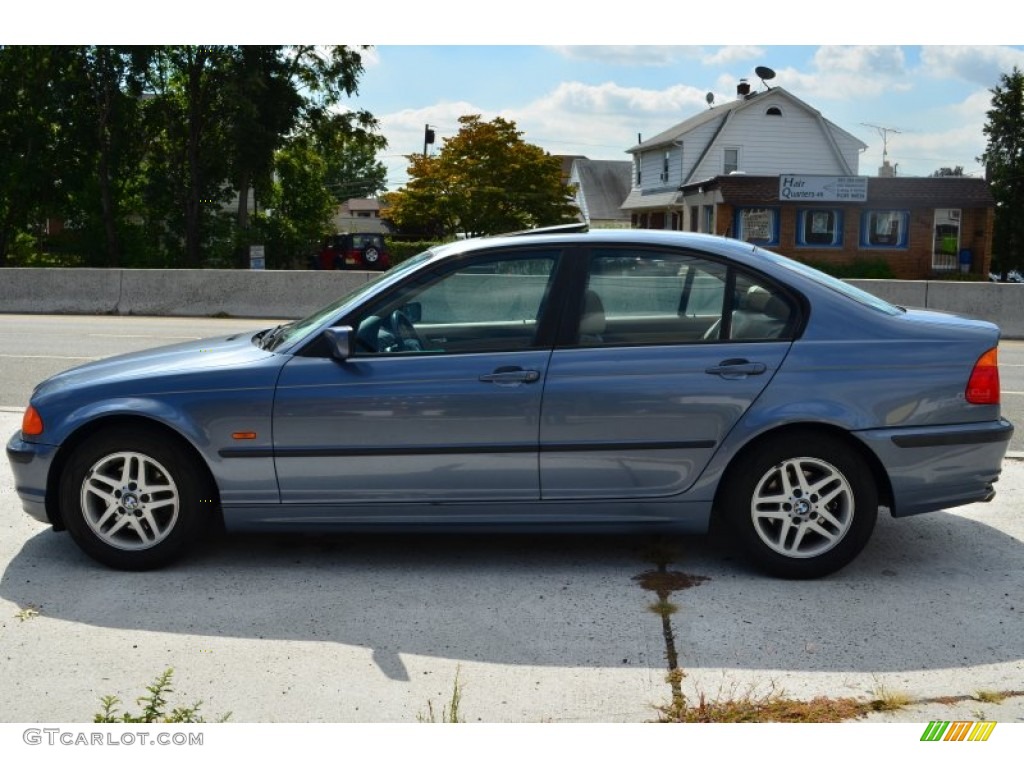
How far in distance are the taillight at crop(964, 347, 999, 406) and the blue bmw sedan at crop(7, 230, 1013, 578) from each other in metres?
0.01

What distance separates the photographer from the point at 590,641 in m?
4.45

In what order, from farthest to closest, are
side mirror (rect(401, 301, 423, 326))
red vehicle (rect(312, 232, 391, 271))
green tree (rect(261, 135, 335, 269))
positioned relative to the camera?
1. red vehicle (rect(312, 232, 391, 271))
2. green tree (rect(261, 135, 335, 269))
3. side mirror (rect(401, 301, 423, 326))

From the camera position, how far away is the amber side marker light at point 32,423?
531 cm

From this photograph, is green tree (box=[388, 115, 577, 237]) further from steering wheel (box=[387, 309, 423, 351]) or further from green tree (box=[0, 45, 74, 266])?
steering wheel (box=[387, 309, 423, 351])

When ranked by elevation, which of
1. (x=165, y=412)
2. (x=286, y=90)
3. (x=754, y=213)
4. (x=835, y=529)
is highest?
(x=286, y=90)

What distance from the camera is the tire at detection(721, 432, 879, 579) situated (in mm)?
5082

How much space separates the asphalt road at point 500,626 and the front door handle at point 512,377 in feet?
2.88

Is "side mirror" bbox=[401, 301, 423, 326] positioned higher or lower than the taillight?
higher

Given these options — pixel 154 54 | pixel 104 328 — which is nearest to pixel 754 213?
pixel 154 54

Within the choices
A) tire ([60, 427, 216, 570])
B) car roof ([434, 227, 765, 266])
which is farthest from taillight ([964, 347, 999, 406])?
tire ([60, 427, 216, 570])

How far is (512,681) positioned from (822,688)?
107 cm

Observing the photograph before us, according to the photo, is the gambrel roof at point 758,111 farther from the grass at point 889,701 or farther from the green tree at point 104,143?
the grass at point 889,701

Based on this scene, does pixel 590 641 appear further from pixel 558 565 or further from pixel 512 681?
pixel 558 565

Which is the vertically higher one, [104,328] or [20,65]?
[20,65]
